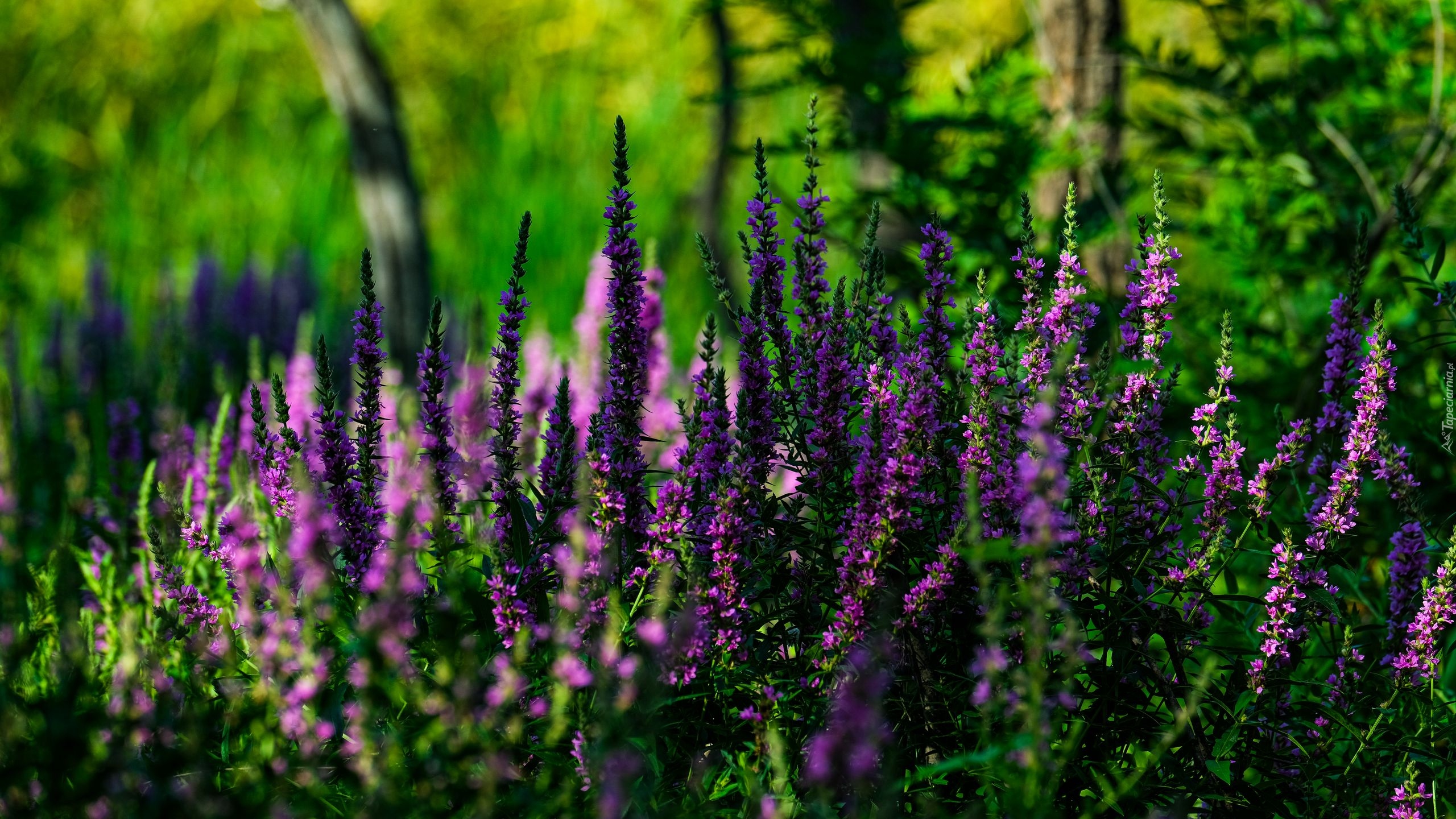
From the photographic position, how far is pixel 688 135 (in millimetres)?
11195

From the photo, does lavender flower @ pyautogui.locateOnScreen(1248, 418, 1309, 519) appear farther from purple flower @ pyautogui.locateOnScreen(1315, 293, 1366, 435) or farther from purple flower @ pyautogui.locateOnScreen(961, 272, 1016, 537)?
purple flower @ pyautogui.locateOnScreen(961, 272, 1016, 537)

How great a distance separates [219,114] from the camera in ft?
40.0

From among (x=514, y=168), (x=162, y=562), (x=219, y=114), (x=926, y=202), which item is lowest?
(x=162, y=562)

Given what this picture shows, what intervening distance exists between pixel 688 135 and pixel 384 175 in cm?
534

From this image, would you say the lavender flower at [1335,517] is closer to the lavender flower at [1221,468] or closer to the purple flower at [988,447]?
the lavender flower at [1221,468]

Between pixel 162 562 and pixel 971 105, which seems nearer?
pixel 162 562

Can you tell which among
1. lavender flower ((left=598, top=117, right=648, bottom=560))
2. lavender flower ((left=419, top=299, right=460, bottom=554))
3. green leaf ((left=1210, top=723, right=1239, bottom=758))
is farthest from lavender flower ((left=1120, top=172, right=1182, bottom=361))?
lavender flower ((left=419, top=299, right=460, bottom=554))

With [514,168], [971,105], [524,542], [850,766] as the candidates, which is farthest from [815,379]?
[514,168]

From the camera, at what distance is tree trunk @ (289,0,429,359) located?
598cm

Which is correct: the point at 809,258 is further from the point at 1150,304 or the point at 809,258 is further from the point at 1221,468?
the point at 1221,468

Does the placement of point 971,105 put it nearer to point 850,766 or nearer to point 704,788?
point 704,788

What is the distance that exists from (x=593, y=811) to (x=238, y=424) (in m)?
3.08

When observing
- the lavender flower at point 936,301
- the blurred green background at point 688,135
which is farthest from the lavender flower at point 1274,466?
the blurred green background at point 688,135

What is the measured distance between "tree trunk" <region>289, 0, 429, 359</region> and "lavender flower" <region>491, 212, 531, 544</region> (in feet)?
12.6
